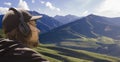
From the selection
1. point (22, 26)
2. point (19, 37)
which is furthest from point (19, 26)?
point (19, 37)

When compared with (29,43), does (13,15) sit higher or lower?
higher

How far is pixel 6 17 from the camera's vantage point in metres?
6.16

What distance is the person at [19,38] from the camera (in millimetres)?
5562

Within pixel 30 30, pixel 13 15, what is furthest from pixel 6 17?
pixel 30 30

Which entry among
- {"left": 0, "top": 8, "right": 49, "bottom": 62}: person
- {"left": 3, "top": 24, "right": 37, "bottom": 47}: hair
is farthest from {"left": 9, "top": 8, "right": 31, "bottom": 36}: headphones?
{"left": 3, "top": 24, "right": 37, "bottom": 47}: hair

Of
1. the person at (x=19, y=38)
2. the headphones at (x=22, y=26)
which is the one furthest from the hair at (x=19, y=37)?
the headphones at (x=22, y=26)

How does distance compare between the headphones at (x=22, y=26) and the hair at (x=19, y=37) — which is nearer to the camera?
the headphones at (x=22, y=26)

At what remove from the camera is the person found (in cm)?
556

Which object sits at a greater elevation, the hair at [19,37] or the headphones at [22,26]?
the headphones at [22,26]

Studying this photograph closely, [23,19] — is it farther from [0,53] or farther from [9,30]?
[0,53]

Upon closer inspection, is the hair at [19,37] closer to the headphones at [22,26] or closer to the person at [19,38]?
the person at [19,38]

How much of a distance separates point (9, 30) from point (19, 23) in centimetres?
33

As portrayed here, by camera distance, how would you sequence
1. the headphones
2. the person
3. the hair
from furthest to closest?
the hair, the headphones, the person

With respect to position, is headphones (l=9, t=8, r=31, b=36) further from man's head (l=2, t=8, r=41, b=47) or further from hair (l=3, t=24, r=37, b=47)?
hair (l=3, t=24, r=37, b=47)
